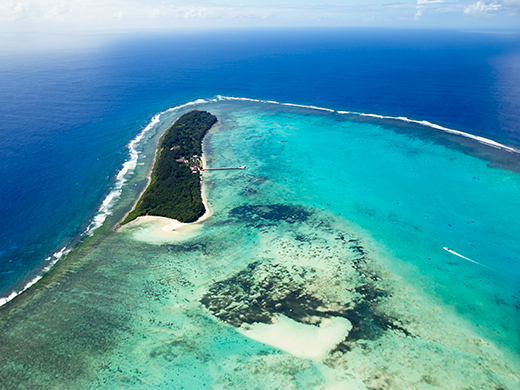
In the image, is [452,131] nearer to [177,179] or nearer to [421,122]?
[421,122]

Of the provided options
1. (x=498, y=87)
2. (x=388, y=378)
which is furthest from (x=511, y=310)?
(x=498, y=87)

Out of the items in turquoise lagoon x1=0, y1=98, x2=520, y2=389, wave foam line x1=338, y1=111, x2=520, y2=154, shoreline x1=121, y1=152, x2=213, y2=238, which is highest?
wave foam line x1=338, y1=111, x2=520, y2=154

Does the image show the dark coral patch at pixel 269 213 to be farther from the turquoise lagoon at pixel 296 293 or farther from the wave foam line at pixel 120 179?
the wave foam line at pixel 120 179

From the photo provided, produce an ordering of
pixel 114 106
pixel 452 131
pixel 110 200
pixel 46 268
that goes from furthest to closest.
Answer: pixel 114 106 → pixel 452 131 → pixel 110 200 → pixel 46 268

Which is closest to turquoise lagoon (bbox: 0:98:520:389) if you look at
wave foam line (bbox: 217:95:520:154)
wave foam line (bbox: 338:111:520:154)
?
wave foam line (bbox: 338:111:520:154)

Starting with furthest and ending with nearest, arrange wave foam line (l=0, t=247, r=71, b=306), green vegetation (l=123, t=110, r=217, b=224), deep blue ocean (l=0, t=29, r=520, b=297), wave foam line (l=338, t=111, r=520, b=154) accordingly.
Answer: wave foam line (l=338, t=111, r=520, b=154) < green vegetation (l=123, t=110, r=217, b=224) < deep blue ocean (l=0, t=29, r=520, b=297) < wave foam line (l=0, t=247, r=71, b=306)

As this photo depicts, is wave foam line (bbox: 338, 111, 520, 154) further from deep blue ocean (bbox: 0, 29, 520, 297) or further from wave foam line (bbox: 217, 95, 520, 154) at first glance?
deep blue ocean (bbox: 0, 29, 520, 297)

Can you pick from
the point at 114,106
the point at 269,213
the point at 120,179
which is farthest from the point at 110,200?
the point at 114,106
